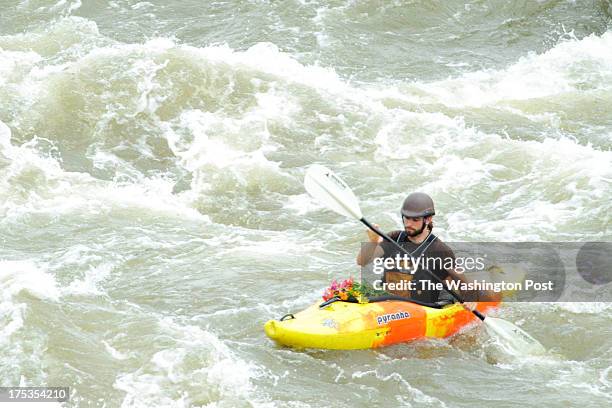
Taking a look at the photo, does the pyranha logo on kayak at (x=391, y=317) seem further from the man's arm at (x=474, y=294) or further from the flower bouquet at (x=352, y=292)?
the man's arm at (x=474, y=294)

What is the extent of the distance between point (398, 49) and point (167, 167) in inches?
186

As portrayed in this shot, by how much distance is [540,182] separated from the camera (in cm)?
1105

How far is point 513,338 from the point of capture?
784 centimetres

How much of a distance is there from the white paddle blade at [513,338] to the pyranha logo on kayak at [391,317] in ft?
2.21

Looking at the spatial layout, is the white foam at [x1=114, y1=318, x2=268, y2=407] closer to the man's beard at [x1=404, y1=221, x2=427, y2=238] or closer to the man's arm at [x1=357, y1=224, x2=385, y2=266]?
the man's arm at [x1=357, y1=224, x2=385, y2=266]

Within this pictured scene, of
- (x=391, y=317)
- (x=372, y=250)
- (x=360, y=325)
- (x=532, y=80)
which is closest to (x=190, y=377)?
(x=360, y=325)

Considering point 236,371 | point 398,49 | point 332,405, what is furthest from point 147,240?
point 398,49

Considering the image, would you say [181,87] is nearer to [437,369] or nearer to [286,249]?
[286,249]

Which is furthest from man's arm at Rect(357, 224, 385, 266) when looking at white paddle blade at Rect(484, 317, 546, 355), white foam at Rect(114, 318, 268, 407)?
white foam at Rect(114, 318, 268, 407)

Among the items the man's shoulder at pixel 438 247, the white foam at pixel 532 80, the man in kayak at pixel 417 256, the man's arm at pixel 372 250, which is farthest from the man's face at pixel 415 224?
the white foam at pixel 532 80

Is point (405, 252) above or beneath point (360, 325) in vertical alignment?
above

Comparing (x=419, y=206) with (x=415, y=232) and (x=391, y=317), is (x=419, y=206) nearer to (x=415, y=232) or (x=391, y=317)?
(x=415, y=232)

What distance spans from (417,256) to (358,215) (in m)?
0.62

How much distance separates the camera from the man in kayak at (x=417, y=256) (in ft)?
25.3
